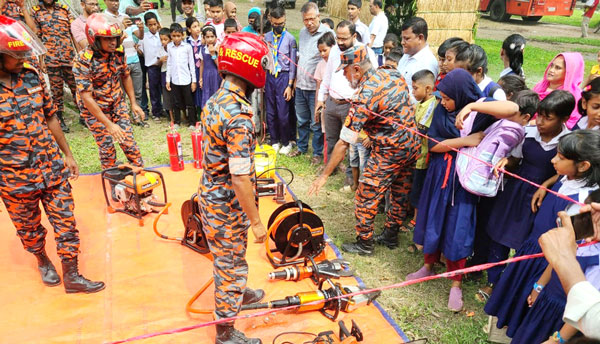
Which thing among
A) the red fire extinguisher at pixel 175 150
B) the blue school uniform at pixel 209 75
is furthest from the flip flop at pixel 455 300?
the blue school uniform at pixel 209 75

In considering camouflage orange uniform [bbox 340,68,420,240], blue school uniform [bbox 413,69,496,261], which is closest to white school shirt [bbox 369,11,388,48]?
camouflage orange uniform [bbox 340,68,420,240]

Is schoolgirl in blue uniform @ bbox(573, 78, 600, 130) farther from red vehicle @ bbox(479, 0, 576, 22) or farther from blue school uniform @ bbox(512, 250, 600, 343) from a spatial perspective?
red vehicle @ bbox(479, 0, 576, 22)

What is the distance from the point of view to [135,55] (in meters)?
7.77

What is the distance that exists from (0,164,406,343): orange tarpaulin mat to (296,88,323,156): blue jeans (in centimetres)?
255

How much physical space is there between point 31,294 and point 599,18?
1103 inches

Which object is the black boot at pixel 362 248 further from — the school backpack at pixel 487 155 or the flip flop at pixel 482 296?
the school backpack at pixel 487 155

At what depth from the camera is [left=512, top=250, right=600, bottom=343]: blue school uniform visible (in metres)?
2.46

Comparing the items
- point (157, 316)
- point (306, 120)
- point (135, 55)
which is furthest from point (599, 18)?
point (157, 316)

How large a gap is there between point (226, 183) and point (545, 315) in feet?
7.32

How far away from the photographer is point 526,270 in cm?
284

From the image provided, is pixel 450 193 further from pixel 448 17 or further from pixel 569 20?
pixel 569 20

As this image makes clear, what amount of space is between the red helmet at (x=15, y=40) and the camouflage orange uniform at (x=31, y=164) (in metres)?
0.22

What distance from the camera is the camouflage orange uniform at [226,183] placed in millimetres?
2498

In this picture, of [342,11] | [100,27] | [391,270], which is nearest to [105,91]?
[100,27]
